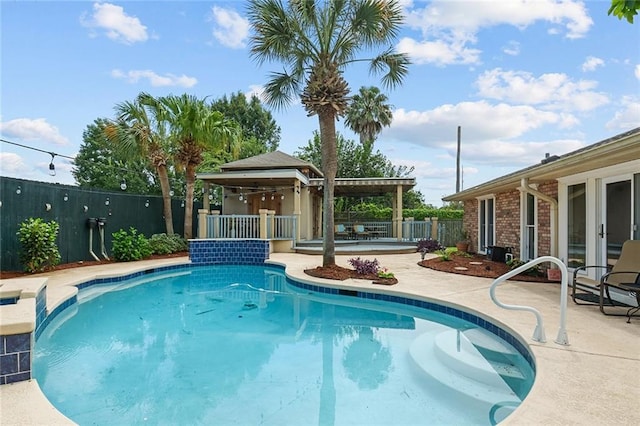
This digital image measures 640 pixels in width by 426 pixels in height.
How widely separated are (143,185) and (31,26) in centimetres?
2037

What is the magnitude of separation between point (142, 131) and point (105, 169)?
19.2m

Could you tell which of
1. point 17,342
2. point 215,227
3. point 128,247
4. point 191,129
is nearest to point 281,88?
point 191,129

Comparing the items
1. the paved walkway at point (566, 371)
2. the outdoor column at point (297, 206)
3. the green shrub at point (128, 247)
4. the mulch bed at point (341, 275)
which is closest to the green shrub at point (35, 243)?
the green shrub at point (128, 247)

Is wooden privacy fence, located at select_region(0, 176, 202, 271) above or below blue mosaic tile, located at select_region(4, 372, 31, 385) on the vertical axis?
above

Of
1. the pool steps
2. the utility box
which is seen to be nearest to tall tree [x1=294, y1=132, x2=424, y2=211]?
the utility box

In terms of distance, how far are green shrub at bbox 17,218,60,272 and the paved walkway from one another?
3.13 metres

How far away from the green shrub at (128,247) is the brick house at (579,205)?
11.7 meters

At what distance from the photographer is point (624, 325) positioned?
4.73 meters

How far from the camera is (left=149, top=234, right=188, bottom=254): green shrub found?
13977mm

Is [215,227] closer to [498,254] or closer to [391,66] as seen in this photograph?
[391,66]

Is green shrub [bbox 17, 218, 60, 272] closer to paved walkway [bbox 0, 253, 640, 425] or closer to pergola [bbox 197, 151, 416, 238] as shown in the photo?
paved walkway [bbox 0, 253, 640, 425]

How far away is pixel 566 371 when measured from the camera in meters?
3.32

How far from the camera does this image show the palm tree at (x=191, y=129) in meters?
13.9

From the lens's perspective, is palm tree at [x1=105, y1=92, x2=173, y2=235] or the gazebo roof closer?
palm tree at [x1=105, y1=92, x2=173, y2=235]
